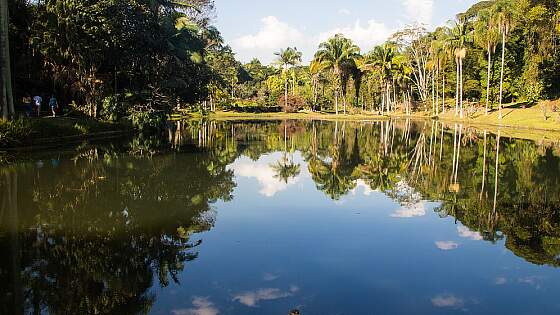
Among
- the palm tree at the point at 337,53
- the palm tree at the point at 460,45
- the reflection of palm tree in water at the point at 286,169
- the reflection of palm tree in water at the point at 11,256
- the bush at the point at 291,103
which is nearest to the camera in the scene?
the reflection of palm tree in water at the point at 11,256

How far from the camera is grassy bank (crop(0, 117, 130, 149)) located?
21703 mm

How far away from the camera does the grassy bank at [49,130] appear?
21703mm

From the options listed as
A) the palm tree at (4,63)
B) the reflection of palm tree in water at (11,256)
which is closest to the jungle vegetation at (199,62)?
the palm tree at (4,63)

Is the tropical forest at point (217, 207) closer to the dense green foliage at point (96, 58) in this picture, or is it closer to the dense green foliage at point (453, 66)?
the dense green foliage at point (96, 58)

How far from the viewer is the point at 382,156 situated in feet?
79.3

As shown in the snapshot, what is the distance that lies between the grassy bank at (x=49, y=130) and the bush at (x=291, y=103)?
155 feet

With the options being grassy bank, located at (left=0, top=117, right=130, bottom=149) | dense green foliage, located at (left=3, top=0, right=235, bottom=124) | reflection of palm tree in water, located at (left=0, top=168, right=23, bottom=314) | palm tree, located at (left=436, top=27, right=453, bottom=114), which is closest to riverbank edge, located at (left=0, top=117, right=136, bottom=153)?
grassy bank, located at (left=0, top=117, right=130, bottom=149)

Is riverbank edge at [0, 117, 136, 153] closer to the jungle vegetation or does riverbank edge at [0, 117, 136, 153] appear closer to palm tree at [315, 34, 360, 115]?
the jungle vegetation

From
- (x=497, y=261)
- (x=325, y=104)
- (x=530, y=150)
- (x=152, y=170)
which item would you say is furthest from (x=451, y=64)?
(x=497, y=261)

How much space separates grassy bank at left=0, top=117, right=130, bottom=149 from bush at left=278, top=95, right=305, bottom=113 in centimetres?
4731

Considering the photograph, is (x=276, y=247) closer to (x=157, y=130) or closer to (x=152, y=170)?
(x=152, y=170)

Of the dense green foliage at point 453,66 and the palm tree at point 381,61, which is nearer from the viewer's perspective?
the dense green foliage at point 453,66

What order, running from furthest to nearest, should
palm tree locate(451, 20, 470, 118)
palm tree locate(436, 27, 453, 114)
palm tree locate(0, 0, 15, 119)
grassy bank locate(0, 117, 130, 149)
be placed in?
1. palm tree locate(436, 27, 453, 114)
2. palm tree locate(451, 20, 470, 118)
3. grassy bank locate(0, 117, 130, 149)
4. palm tree locate(0, 0, 15, 119)

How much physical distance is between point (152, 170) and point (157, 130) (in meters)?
20.2
